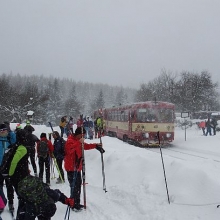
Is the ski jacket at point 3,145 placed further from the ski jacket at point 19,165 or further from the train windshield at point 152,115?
the train windshield at point 152,115

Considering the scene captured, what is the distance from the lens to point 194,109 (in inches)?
2105

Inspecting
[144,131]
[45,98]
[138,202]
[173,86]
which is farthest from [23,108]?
[138,202]

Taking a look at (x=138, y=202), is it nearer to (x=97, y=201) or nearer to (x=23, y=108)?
(x=97, y=201)

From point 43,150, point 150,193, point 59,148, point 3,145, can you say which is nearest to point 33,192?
point 3,145

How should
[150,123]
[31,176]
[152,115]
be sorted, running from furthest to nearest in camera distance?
[152,115]
[150,123]
[31,176]

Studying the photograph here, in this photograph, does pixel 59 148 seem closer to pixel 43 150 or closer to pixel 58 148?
pixel 58 148

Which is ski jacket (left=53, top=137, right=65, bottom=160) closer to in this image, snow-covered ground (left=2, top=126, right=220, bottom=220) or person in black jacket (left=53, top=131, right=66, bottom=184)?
person in black jacket (left=53, top=131, right=66, bottom=184)

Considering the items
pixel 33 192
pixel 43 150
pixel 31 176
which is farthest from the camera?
pixel 43 150

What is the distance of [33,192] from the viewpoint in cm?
443

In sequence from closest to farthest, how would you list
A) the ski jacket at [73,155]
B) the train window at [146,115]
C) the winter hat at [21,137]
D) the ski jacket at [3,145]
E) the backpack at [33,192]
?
the backpack at [33,192], the winter hat at [21,137], the ski jacket at [73,155], the ski jacket at [3,145], the train window at [146,115]

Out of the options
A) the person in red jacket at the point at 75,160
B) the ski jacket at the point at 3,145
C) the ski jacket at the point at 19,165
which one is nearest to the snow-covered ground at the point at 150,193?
the person in red jacket at the point at 75,160

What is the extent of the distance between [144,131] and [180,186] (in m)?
13.1

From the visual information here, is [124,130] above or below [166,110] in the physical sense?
below

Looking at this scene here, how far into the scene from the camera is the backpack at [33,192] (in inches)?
174
